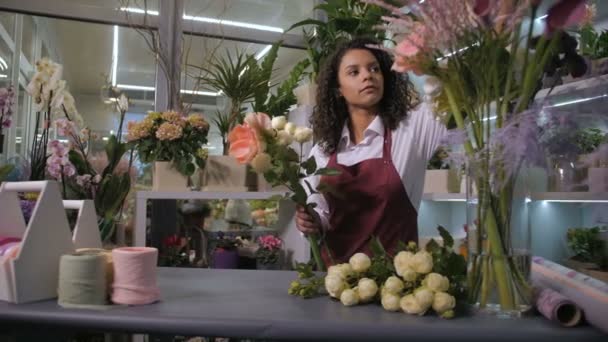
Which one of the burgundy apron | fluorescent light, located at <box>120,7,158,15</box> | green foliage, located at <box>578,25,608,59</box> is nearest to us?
the burgundy apron

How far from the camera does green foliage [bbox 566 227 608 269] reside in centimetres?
202

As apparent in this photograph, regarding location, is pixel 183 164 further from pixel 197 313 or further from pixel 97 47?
pixel 197 313

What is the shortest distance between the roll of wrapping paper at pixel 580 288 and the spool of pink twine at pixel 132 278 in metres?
0.62

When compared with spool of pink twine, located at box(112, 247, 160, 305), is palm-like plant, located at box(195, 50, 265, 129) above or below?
above

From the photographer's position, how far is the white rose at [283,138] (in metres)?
0.88

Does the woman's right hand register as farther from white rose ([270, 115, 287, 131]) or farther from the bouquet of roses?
white rose ([270, 115, 287, 131])

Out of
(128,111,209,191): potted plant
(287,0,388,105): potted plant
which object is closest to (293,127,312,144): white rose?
(128,111,209,191): potted plant

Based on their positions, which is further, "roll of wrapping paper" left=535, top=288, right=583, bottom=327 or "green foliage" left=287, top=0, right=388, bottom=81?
"green foliage" left=287, top=0, right=388, bottom=81

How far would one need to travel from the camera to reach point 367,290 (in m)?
0.75

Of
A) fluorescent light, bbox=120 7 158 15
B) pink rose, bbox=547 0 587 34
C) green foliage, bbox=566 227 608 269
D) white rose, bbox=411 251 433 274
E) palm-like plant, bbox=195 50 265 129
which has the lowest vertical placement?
green foliage, bbox=566 227 608 269

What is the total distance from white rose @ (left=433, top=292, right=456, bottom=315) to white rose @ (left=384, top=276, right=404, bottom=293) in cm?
6

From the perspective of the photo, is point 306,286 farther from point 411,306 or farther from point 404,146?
point 404,146

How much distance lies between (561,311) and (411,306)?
A: 20cm

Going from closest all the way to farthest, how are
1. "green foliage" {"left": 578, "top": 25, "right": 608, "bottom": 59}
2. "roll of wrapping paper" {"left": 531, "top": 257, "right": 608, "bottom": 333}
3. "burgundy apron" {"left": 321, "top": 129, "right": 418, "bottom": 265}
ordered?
"roll of wrapping paper" {"left": 531, "top": 257, "right": 608, "bottom": 333}
"burgundy apron" {"left": 321, "top": 129, "right": 418, "bottom": 265}
"green foliage" {"left": 578, "top": 25, "right": 608, "bottom": 59}
